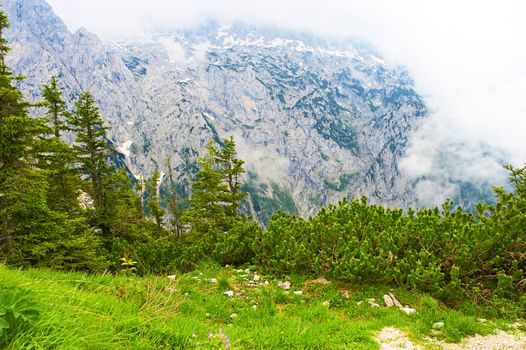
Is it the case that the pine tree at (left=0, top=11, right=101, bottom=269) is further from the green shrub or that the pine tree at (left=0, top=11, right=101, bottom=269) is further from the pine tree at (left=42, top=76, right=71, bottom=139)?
the green shrub

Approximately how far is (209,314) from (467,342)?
5659 millimetres

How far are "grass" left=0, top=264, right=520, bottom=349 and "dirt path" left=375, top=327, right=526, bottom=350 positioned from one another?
0.19 m

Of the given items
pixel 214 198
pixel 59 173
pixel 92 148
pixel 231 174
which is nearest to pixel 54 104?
pixel 92 148

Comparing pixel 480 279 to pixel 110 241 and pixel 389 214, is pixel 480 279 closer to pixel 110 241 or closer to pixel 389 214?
pixel 389 214

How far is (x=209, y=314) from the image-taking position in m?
8.11

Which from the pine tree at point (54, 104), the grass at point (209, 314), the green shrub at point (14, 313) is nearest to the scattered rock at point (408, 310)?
the grass at point (209, 314)

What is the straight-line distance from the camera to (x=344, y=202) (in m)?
14.9

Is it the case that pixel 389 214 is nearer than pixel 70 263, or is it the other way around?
pixel 389 214

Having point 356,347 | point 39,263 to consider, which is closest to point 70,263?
point 39,263

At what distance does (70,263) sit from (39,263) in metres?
1.69

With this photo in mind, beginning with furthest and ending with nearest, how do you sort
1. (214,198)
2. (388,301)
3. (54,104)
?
(214,198)
(54,104)
(388,301)

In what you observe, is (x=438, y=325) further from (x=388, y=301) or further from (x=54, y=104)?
(x=54, y=104)

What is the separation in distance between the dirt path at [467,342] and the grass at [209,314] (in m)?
0.19

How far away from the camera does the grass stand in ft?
12.4
